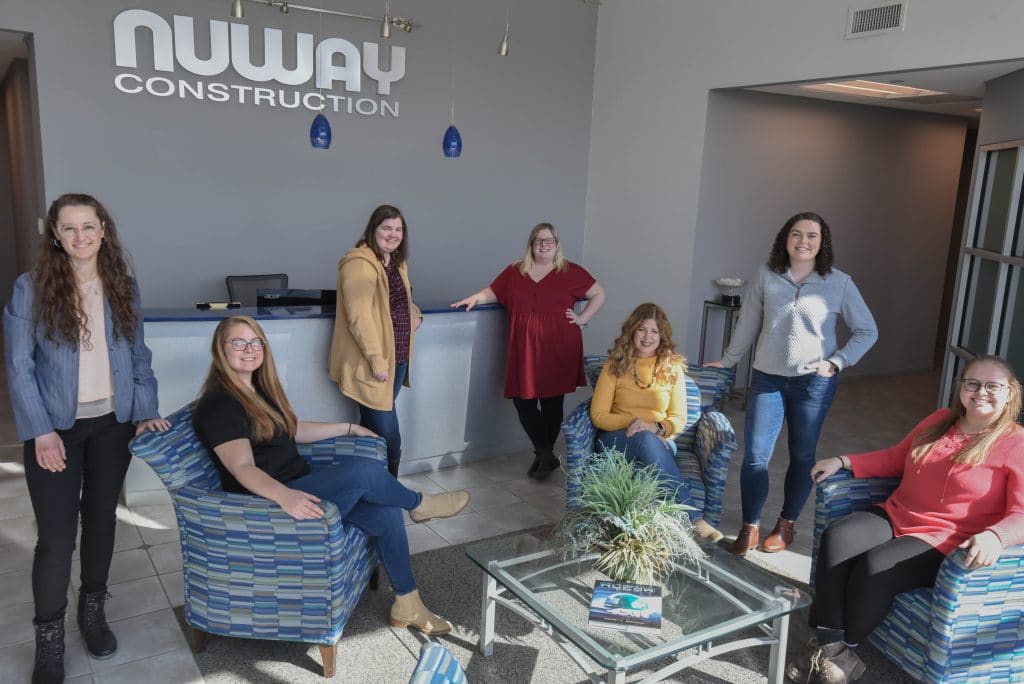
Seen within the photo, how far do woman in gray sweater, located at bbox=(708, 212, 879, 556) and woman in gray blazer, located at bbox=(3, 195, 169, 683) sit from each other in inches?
97.6

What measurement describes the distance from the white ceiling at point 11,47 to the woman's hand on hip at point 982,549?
18.4 feet

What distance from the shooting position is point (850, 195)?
7.15 m

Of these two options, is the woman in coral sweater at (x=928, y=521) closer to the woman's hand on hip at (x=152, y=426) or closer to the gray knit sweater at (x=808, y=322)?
the gray knit sweater at (x=808, y=322)

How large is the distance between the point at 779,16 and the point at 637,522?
4033 mm

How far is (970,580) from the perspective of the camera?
2.50 meters

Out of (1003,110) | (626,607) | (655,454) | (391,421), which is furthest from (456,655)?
(1003,110)

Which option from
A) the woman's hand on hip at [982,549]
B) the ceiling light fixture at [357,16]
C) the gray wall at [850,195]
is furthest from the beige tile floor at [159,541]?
the ceiling light fixture at [357,16]

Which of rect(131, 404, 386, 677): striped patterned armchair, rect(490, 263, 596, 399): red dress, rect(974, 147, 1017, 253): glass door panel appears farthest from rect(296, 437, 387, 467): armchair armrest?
rect(974, 147, 1017, 253): glass door panel

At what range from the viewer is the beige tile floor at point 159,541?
2838 mm

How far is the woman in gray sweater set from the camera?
11.9 ft

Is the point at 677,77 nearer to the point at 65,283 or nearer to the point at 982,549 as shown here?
the point at 982,549

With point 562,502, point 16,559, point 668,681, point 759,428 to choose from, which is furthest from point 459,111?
point 668,681

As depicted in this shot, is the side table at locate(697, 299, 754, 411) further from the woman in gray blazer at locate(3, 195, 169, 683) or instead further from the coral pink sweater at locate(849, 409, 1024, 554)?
the woman in gray blazer at locate(3, 195, 169, 683)

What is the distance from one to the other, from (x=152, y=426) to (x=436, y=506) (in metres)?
1.11
